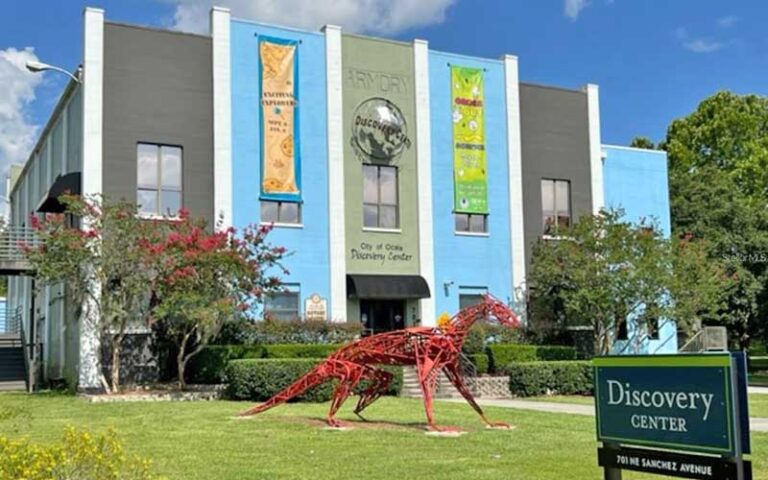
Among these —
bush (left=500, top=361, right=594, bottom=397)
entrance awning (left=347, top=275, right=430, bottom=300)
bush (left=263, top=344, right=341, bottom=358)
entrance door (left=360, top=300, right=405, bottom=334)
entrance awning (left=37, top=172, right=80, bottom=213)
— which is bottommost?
bush (left=500, top=361, right=594, bottom=397)

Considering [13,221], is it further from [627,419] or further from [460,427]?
[627,419]

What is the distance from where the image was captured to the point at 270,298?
2723 centimetres

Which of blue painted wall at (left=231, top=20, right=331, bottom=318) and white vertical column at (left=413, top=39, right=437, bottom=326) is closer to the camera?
blue painted wall at (left=231, top=20, right=331, bottom=318)

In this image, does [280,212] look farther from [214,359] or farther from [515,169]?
[515,169]

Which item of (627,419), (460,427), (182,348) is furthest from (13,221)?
(627,419)

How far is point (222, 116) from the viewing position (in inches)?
1096

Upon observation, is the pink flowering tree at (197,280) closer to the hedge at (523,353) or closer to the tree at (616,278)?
the hedge at (523,353)

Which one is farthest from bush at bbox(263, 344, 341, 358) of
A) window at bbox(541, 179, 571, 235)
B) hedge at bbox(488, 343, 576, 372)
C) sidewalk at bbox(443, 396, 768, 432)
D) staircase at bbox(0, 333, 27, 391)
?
window at bbox(541, 179, 571, 235)

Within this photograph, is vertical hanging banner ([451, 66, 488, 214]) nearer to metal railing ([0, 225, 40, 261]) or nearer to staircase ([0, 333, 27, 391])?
metal railing ([0, 225, 40, 261])

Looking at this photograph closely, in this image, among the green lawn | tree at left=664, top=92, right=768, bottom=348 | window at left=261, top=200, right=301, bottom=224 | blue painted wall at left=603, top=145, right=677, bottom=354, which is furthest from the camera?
tree at left=664, top=92, right=768, bottom=348

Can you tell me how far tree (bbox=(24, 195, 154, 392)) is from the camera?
2305cm

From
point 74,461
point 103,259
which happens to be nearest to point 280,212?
point 103,259

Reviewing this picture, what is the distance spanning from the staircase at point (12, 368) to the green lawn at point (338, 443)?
38.5ft

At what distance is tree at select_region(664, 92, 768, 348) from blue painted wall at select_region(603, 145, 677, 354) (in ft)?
8.69
